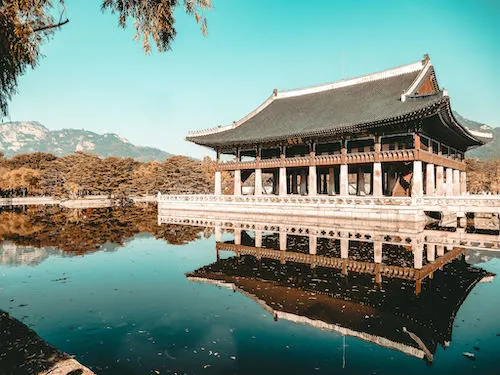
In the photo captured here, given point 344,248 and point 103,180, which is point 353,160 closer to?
point 344,248

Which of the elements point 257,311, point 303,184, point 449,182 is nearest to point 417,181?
point 449,182

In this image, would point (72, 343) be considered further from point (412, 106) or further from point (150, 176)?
point (150, 176)

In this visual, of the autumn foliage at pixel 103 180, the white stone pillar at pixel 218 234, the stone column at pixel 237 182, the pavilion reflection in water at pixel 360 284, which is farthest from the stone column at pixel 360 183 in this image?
the autumn foliage at pixel 103 180

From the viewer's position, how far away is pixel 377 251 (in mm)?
13727

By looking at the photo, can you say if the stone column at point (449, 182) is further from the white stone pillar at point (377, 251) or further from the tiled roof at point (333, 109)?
the white stone pillar at point (377, 251)

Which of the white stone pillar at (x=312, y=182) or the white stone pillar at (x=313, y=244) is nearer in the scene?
the white stone pillar at (x=313, y=244)

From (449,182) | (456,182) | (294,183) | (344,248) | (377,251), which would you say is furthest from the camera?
(294,183)

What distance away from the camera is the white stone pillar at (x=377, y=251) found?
483 inches

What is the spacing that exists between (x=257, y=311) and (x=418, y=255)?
8486 millimetres

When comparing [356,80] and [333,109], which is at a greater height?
[356,80]

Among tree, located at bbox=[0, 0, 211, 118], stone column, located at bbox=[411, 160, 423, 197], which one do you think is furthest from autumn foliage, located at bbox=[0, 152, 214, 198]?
tree, located at bbox=[0, 0, 211, 118]

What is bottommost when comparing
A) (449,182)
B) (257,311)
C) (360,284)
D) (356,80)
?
(257,311)

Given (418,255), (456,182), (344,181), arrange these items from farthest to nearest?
1. (456,182)
2. (344,181)
3. (418,255)

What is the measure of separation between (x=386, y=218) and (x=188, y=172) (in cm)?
4062
